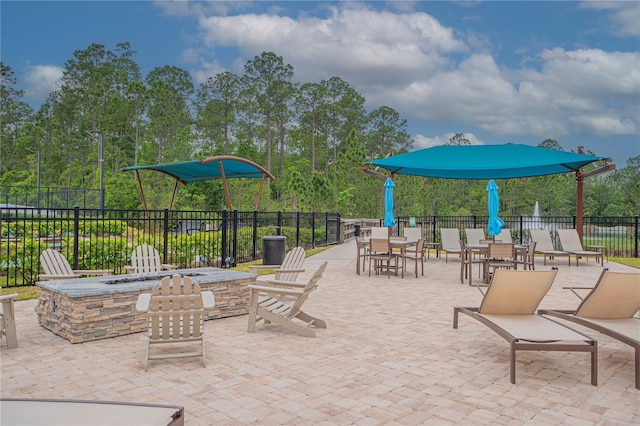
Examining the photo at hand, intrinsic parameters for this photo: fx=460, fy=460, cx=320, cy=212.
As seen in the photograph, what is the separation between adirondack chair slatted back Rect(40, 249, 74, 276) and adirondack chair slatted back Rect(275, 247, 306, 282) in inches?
126

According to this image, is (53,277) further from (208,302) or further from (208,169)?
(208,169)

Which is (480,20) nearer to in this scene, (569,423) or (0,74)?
(569,423)

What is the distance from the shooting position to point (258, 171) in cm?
1756

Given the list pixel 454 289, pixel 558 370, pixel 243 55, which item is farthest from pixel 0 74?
pixel 558 370

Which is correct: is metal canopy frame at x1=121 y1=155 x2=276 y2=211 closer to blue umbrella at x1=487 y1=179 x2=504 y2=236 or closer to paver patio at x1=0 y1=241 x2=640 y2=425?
blue umbrella at x1=487 y1=179 x2=504 y2=236

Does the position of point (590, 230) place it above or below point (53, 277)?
above

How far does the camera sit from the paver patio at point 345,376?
11.5 ft

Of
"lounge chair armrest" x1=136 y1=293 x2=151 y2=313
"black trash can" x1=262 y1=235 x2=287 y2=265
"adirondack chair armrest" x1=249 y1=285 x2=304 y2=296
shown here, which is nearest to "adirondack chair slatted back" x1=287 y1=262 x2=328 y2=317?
"adirondack chair armrest" x1=249 y1=285 x2=304 y2=296

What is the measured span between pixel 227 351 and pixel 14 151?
61.4 metres

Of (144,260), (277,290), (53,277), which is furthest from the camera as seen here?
(144,260)

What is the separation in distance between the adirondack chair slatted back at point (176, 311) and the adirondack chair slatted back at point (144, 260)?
3.19 metres

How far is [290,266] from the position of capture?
7.09 meters

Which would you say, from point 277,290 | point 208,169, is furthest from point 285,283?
point 208,169

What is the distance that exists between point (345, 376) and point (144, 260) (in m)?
4.86
